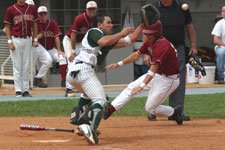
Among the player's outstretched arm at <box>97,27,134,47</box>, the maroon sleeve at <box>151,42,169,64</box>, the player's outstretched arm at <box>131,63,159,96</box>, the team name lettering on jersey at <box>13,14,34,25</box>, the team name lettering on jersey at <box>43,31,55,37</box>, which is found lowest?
the team name lettering on jersey at <box>43,31,55,37</box>

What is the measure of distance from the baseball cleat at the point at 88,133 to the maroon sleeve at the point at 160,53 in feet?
4.62

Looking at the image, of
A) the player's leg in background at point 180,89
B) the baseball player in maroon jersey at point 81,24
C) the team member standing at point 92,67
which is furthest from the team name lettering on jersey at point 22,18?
the team member standing at point 92,67

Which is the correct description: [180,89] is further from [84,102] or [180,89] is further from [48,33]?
[48,33]

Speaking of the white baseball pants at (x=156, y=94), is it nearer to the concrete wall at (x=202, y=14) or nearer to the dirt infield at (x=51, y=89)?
the dirt infield at (x=51, y=89)

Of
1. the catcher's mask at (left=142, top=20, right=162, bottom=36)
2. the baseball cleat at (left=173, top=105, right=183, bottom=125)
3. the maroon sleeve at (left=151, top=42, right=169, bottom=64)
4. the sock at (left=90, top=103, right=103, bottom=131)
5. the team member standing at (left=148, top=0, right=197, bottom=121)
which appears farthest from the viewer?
the team member standing at (left=148, top=0, right=197, bottom=121)

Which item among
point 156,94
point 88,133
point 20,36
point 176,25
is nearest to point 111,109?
point 156,94

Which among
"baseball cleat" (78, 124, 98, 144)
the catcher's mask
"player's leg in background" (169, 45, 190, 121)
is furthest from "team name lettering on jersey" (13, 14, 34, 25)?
"baseball cleat" (78, 124, 98, 144)

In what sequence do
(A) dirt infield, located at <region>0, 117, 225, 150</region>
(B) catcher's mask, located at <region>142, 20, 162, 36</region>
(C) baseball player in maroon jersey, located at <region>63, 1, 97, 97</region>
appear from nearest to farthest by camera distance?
(A) dirt infield, located at <region>0, 117, 225, 150</region> < (B) catcher's mask, located at <region>142, 20, 162, 36</region> < (C) baseball player in maroon jersey, located at <region>63, 1, 97, 97</region>

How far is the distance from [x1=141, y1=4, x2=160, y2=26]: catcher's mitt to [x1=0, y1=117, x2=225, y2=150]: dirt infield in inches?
59.4

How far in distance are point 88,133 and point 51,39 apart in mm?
8677

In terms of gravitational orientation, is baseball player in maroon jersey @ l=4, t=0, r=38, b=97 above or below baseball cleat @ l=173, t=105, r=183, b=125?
above

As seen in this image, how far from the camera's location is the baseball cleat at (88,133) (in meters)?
7.25

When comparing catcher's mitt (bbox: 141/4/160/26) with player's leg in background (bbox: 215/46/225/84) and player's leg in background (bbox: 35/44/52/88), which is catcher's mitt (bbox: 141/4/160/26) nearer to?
player's leg in background (bbox: 35/44/52/88)

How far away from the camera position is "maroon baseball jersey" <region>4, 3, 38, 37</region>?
13148 millimetres
